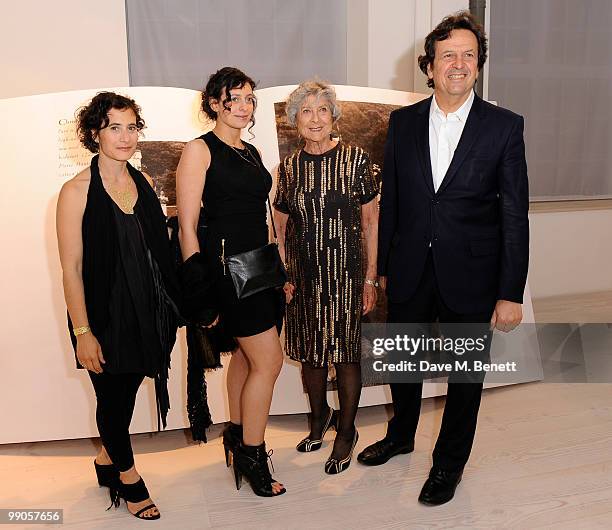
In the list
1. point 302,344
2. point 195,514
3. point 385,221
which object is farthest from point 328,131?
point 195,514

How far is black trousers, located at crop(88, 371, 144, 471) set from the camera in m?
2.35

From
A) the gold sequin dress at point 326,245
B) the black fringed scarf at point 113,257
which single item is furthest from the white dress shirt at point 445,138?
the black fringed scarf at point 113,257

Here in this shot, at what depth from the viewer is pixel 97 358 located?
2258 millimetres

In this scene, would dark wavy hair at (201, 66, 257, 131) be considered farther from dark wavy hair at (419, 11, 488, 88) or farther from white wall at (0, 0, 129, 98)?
white wall at (0, 0, 129, 98)

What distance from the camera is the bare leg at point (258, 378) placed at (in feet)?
8.21

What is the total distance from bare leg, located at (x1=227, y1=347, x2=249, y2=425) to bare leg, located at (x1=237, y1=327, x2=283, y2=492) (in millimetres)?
101

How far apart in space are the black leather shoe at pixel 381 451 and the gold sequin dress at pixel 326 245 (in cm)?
43

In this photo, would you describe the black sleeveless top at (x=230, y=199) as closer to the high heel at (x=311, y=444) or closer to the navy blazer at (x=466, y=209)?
the navy blazer at (x=466, y=209)

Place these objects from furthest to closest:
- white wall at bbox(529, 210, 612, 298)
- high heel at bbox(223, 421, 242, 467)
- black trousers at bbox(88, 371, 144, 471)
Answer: white wall at bbox(529, 210, 612, 298) < high heel at bbox(223, 421, 242, 467) < black trousers at bbox(88, 371, 144, 471)

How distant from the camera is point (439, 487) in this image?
8.46 ft

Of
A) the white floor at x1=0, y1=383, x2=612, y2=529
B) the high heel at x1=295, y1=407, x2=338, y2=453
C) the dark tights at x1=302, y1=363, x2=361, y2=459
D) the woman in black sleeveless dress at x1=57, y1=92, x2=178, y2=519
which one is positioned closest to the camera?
the woman in black sleeveless dress at x1=57, y1=92, x2=178, y2=519

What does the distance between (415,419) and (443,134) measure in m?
1.23

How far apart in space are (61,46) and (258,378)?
275 centimetres

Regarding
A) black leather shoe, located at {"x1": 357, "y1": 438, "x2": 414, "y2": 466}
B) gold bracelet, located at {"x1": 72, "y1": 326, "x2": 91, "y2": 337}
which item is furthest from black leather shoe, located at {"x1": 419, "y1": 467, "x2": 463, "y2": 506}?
gold bracelet, located at {"x1": 72, "y1": 326, "x2": 91, "y2": 337}
